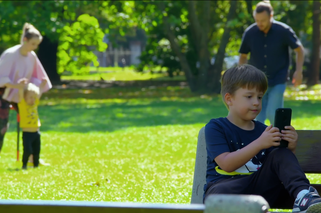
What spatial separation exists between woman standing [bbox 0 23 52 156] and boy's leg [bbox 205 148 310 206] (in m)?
4.97

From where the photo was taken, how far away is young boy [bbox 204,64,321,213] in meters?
3.05

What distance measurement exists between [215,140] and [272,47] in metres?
4.58

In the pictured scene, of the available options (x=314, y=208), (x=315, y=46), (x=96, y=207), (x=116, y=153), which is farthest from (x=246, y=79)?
(x=315, y=46)

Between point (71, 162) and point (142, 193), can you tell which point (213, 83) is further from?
point (142, 193)

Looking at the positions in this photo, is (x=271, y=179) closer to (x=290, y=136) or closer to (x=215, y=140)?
(x=290, y=136)

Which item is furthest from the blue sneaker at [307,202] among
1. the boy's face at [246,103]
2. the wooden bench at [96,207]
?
the wooden bench at [96,207]

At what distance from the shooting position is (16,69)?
25.4ft

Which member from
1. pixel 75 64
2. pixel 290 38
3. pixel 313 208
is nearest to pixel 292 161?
pixel 313 208

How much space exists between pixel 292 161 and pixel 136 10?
76.2 feet

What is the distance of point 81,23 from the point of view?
90.6 feet

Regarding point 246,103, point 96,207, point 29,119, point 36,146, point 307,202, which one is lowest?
point 36,146

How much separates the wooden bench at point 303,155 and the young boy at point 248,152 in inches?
7.1

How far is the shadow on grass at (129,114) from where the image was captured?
Answer: 43.6 ft

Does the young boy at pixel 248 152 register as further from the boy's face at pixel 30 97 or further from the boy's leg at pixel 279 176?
the boy's face at pixel 30 97
